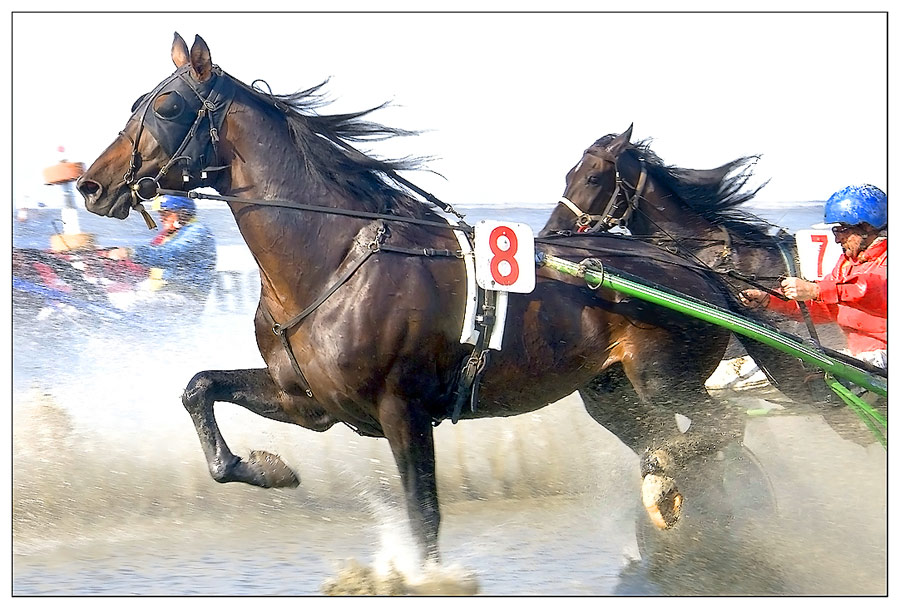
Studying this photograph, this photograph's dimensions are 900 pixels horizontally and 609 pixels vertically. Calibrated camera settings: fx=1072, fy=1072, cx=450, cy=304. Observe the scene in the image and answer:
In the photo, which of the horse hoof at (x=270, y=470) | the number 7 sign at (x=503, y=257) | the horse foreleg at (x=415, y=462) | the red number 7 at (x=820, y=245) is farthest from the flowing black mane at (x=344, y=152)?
the red number 7 at (x=820, y=245)

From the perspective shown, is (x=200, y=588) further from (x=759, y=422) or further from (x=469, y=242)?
(x=759, y=422)

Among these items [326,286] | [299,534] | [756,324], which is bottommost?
[299,534]

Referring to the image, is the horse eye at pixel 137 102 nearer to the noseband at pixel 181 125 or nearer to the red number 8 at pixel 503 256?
the noseband at pixel 181 125

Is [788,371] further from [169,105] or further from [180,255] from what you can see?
[180,255]

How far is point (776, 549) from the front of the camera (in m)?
4.50

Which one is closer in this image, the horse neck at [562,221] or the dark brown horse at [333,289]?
the dark brown horse at [333,289]

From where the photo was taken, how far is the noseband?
3.74 meters

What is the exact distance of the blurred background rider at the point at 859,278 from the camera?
4098 millimetres

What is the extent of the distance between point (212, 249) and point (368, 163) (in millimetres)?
2933

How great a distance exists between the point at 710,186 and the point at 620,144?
0.53m

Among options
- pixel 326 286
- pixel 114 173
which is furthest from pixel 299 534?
pixel 114 173

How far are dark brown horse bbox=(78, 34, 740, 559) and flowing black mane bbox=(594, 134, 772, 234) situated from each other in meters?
1.51

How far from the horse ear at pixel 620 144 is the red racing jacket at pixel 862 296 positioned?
1.40m

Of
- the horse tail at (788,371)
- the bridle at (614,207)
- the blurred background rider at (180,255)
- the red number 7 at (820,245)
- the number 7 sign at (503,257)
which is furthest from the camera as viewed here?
the blurred background rider at (180,255)
